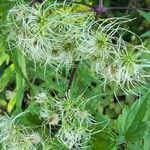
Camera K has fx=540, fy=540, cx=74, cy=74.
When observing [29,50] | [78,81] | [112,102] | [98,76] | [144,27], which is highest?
[29,50]

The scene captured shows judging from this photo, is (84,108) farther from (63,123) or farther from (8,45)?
(8,45)

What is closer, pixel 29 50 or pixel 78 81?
pixel 29 50

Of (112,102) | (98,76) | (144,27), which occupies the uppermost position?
(98,76)

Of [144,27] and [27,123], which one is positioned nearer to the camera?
[27,123]

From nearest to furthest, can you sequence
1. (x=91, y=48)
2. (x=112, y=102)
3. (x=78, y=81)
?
(x=91, y=48), (x=78, y=81), (x=112, y=102)

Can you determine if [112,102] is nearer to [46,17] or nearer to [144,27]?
[144,27]

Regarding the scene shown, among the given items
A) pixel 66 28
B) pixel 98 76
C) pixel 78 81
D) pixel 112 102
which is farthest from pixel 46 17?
pixel 112 102

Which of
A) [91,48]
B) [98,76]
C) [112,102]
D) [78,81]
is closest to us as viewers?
[91,48]

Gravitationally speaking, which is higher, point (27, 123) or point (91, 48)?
point (91, 48)

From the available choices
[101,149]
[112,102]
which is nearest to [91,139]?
[101,149]
